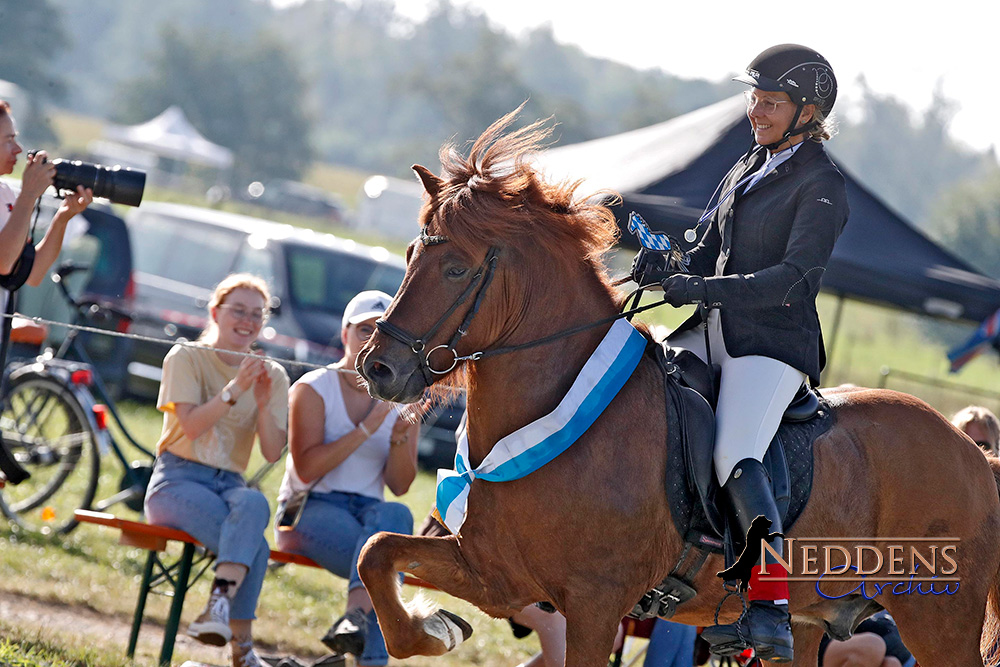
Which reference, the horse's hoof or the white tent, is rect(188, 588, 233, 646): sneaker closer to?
the horse's hoof

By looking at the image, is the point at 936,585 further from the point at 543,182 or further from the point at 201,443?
the point at 201,443

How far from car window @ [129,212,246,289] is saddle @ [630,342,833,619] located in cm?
944

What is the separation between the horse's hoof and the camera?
4148mm

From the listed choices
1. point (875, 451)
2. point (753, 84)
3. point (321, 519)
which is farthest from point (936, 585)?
point (321, 519)

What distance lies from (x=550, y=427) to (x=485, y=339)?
384 millimetres

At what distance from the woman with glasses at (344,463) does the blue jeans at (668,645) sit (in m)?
1.34

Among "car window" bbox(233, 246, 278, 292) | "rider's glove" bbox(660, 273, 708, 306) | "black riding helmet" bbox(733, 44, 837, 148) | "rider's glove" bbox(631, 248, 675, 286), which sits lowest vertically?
"rider's glove" bbox(660, 273, 708, 306)

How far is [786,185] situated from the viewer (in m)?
4.15

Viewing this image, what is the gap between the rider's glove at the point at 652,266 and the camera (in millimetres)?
4117

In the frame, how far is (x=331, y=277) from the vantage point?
42.1 ft

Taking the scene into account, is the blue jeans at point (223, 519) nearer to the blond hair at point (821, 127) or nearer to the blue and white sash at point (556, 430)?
the blue and white sash at point (556, 430)

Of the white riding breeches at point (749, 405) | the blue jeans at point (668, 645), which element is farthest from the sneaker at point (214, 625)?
the white riding breeches at point (749, 405)

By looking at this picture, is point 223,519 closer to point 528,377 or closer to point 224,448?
point 224,448

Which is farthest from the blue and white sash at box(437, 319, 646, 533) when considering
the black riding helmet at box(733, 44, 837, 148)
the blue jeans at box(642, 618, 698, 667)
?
the blue jeans at box(642, 618, 698, 667)
